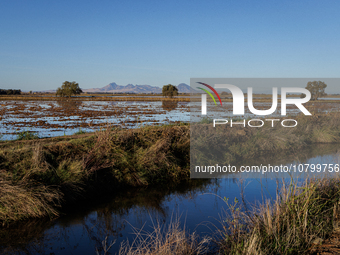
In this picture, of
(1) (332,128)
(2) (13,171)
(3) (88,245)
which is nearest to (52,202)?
(2) (13,171)

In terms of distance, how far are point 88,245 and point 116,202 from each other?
2637mm

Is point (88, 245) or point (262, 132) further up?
point (262, 132)

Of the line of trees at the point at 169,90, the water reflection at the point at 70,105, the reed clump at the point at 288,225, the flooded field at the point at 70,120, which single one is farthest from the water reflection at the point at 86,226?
the line of trees at the point at 169,90

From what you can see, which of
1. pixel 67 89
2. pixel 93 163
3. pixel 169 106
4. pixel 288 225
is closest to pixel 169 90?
pixel 67 89

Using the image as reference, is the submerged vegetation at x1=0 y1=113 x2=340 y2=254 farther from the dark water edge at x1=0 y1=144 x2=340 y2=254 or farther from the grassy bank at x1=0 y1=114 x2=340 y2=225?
the dark water edge at x1=0 y1=144 x2=340 y2=254

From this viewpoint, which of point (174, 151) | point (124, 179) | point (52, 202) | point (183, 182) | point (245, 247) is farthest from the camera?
point (174, 151)

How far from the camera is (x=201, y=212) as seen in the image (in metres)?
8.41

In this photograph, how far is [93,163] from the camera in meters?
10.2

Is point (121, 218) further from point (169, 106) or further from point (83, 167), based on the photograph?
point (169, 106)

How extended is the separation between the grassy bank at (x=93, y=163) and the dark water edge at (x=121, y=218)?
477 mm

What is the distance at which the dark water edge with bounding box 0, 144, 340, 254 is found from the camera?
672 cm

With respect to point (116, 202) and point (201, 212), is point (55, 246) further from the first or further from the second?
point (201, 212)

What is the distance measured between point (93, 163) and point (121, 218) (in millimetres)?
2640

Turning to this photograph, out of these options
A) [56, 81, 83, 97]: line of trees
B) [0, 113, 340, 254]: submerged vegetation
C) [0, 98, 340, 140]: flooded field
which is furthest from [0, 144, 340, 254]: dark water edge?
[56, 81, 83, 97]: line of trees
